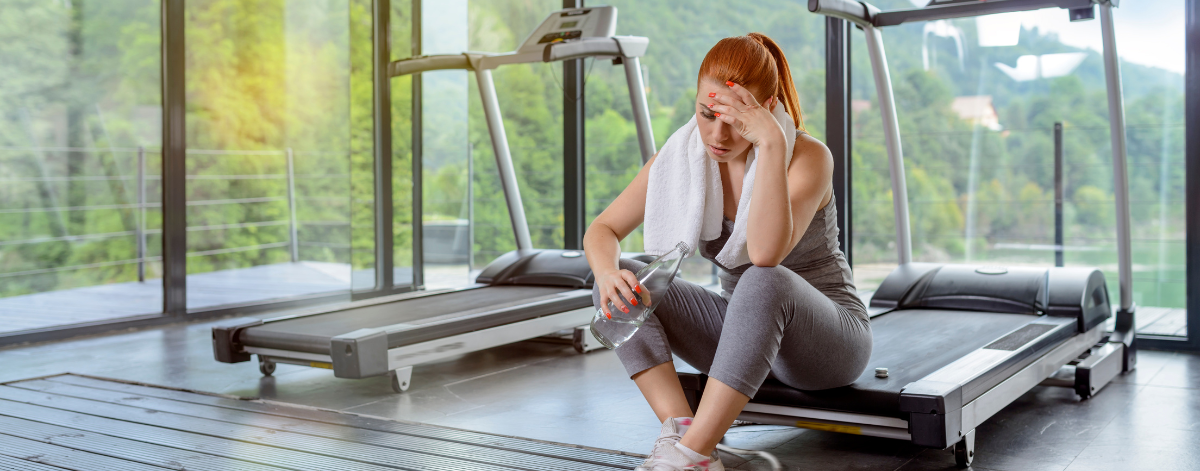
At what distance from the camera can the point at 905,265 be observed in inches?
132

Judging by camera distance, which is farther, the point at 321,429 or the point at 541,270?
the point at 541,270

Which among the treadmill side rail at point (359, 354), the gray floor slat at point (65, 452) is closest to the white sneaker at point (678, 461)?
the gray floor slat at point (65, 452)

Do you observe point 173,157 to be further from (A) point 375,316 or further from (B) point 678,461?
(B) point 678,461

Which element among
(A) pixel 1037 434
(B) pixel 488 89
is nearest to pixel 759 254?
(A) pixel 1037 434

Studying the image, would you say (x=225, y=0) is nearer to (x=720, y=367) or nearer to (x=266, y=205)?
(x=266, y=205)

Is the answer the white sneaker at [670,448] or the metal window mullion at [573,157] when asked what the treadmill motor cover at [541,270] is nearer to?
the metal window mullion at [573,157]

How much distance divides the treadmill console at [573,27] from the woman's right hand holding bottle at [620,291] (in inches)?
94.1

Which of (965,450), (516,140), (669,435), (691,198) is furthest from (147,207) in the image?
(965,450)

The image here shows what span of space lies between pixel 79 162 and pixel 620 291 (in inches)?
135

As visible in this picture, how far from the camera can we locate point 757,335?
1.61m

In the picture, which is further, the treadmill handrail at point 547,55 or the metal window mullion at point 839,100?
the metal window mullion at point 839,100

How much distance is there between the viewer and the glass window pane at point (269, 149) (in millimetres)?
4609

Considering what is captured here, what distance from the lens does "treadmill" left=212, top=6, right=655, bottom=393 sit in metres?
2.84

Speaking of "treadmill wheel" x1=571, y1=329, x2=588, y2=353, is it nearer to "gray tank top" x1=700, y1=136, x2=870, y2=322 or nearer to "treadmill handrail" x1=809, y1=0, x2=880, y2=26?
"treadmill handrail" x1=809, y1=0, x2=880, y2=26
